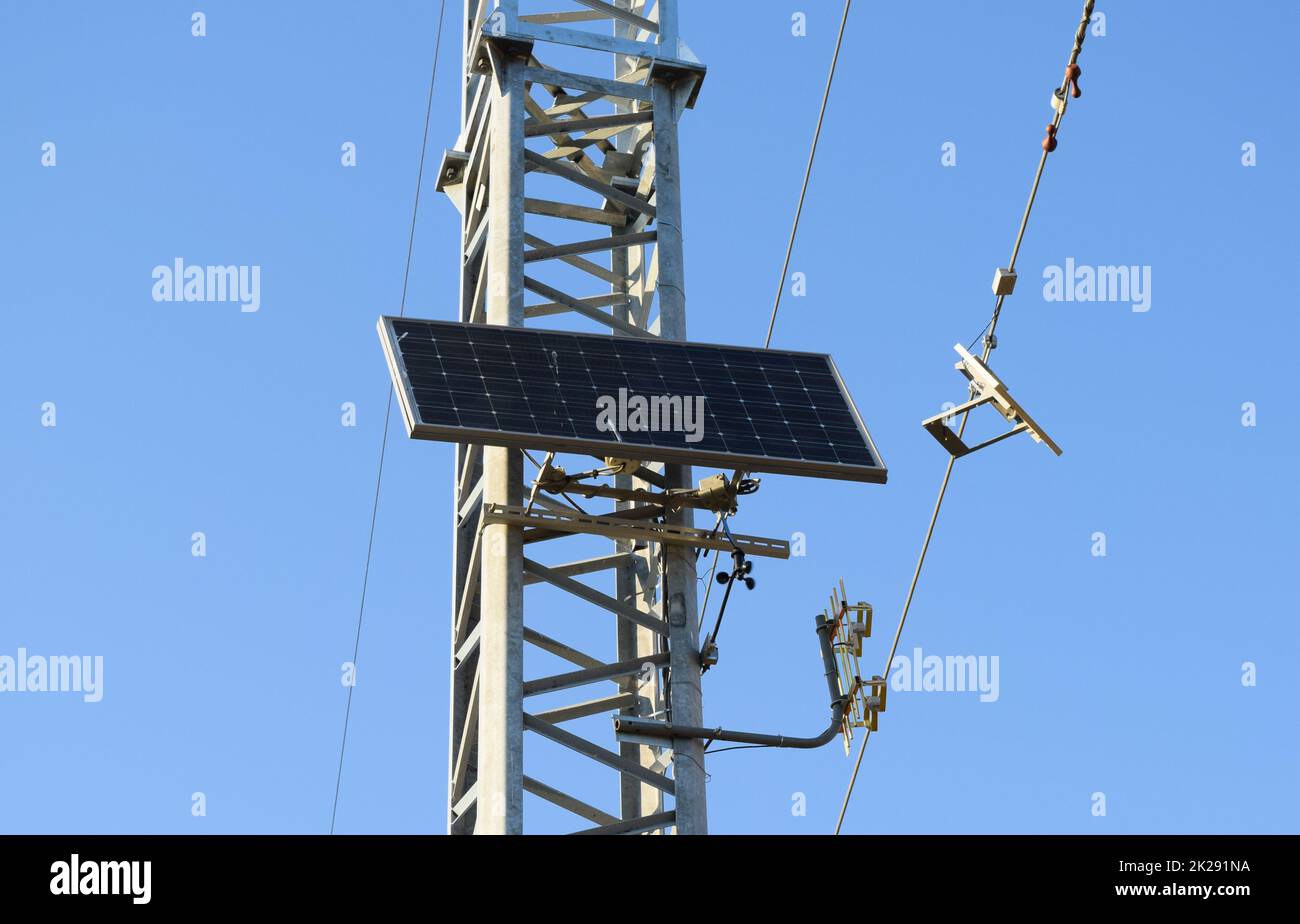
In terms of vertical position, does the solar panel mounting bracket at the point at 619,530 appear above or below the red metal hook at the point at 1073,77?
below

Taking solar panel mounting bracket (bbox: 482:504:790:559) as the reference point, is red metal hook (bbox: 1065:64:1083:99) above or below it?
above

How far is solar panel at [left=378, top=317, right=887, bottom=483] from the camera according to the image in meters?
25.4

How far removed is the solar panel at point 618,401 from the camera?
25.4 m

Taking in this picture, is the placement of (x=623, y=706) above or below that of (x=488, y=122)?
below

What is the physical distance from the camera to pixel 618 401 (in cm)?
2606

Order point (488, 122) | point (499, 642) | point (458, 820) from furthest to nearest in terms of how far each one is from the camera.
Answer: point (488, 122) < point (458, 820) < point (499, 642)

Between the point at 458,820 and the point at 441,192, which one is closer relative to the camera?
the point at 458,820

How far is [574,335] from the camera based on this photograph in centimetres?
2683
